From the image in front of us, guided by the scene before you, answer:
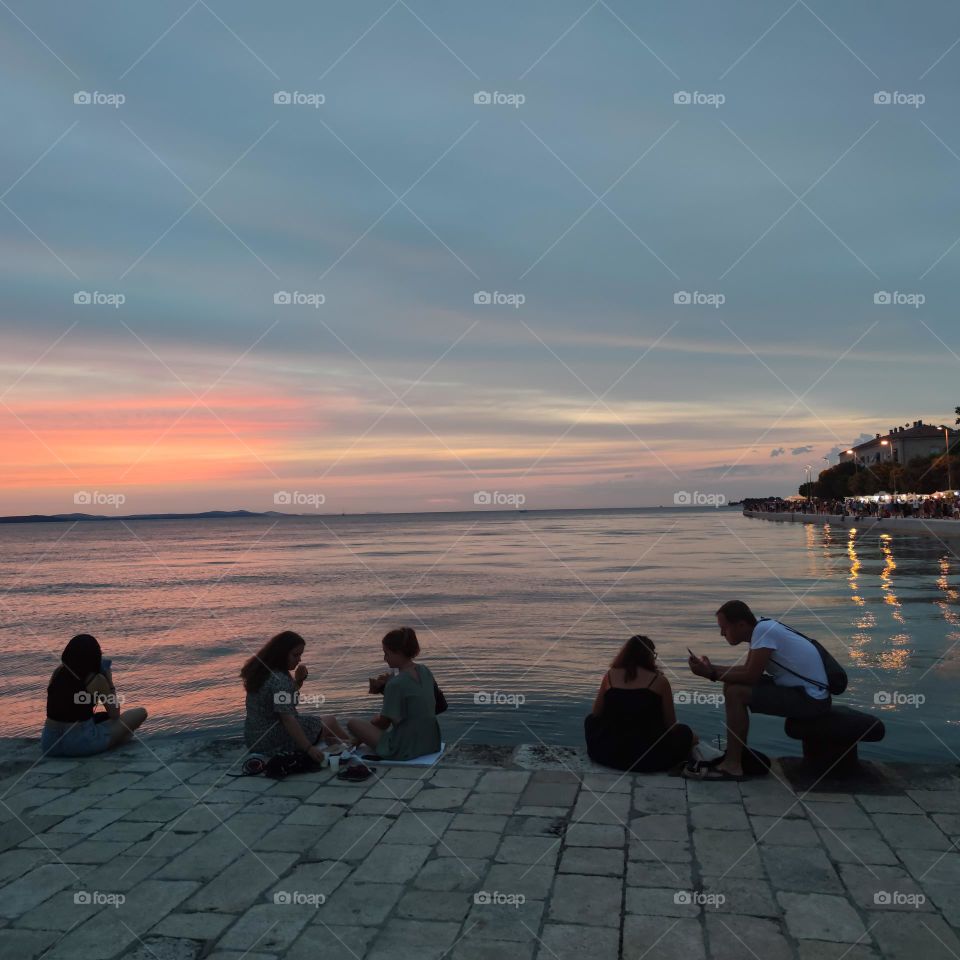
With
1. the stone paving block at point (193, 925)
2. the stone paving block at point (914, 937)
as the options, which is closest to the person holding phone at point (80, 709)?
the stone paving block at point (193, 925)

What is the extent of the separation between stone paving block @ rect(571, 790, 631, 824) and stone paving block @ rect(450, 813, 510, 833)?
486 mm

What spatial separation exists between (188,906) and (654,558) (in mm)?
41688

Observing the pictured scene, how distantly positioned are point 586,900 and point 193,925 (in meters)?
1.99

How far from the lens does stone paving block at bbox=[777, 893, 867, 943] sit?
390 cm

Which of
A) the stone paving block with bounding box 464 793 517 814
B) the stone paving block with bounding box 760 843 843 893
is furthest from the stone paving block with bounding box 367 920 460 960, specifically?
the stone paving block with bounding box 760 843 843 893

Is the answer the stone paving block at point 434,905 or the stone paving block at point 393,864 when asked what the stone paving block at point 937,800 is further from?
the stone paving block at point 393,864

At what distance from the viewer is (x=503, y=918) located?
4.15 metres

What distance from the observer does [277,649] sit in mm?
6781

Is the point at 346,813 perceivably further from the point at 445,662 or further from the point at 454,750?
the point at 445,662

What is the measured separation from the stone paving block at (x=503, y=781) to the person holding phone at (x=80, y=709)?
11.0 feet

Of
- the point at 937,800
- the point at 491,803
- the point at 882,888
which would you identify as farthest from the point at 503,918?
the point at 937,800

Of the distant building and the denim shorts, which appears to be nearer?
the denim shorts

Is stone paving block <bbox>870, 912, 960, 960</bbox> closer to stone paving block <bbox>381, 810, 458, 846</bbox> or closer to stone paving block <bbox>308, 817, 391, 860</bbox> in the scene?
stone paving block <bbox>381, 810, 458, 846</bbox>

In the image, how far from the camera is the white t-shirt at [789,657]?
618cm
